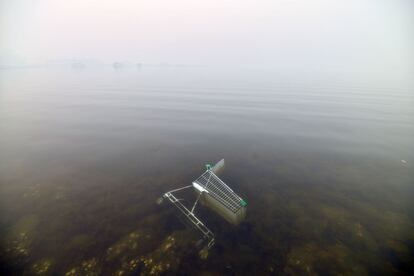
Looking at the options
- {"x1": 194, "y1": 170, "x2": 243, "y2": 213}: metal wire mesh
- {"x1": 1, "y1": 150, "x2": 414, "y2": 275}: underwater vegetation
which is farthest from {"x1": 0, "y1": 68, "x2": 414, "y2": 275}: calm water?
{"x1": 194, "y1": 170, "x2": 243, "y2": 213}: metal wire mesh

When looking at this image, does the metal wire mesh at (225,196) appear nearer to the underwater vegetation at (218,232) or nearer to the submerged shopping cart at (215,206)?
the submerged shopping cart at (215,206)

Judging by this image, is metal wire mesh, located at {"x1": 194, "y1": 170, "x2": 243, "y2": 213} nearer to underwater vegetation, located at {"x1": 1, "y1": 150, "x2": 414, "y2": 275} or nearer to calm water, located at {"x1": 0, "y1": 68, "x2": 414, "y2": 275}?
underwater vegetation, located at {"x1": 1, "y1": 150, "x2": 414, "y2": 275}

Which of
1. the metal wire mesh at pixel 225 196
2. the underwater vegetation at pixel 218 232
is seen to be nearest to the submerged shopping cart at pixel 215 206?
the metal wire mesh at pixel 225 196

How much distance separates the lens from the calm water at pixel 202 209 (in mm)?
9766

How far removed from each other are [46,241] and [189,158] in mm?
12422

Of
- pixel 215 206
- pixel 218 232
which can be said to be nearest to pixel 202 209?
pixel 215 206

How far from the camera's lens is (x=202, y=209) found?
13.1 meters

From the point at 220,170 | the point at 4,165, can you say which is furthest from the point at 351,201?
the point at 4,165

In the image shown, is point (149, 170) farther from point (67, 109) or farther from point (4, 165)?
point (67, 109)

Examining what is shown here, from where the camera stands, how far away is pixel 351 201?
46.2 feet

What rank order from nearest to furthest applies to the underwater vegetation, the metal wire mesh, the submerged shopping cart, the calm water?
the underwater vegetation, the calm water, the submerged shopping cart, the metal wire mesh

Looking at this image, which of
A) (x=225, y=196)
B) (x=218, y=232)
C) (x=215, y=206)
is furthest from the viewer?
(x=225, y=196)

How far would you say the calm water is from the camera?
9.77 metres

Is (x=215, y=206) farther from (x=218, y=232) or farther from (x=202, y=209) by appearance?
(x=218, y=232)
